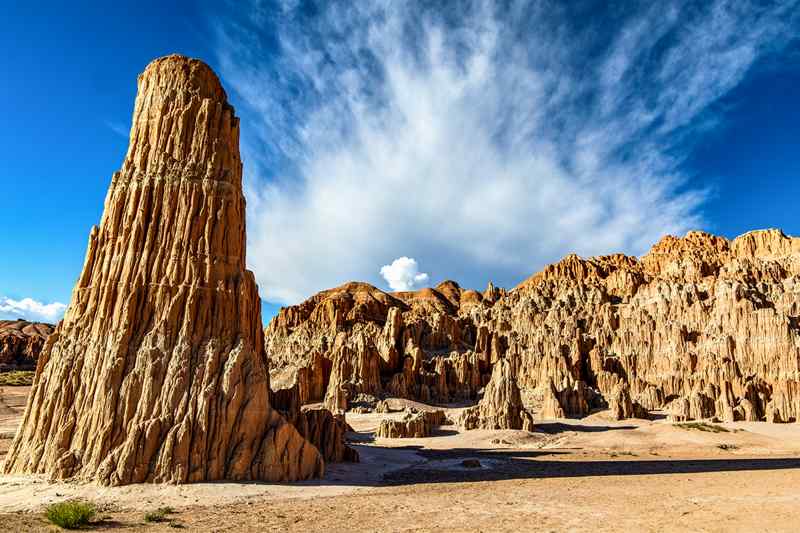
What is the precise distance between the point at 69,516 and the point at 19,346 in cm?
10990

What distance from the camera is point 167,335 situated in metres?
20.3

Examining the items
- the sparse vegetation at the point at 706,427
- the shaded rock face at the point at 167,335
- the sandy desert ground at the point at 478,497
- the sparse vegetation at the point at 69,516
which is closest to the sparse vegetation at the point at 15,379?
the sandy desert ground at the point at 478,497

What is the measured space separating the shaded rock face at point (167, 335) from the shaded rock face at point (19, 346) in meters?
88.1

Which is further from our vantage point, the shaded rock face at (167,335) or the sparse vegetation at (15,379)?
the sparse vegetation at (15,379)

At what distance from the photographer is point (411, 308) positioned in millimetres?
136875

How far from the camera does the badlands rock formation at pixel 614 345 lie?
192ft

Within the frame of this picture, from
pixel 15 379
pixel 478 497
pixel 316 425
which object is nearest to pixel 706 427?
pixel 478 497

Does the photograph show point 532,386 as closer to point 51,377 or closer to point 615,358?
point 615,358

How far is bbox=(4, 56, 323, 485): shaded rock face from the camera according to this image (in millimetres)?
18500

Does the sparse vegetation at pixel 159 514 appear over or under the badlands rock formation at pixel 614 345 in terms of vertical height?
under

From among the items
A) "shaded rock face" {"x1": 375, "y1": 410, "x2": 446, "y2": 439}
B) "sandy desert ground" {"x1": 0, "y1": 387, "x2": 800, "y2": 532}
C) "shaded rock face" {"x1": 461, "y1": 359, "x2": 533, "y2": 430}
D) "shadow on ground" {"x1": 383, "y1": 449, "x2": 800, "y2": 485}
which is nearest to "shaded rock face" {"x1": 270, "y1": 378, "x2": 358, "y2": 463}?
"sandy desert ground" {"x1": 0, "y1": 387, "x2": 800, "y2": 532}

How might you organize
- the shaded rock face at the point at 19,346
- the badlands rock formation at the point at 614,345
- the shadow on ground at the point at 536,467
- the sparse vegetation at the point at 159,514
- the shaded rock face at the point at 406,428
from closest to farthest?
the sparse vegetation at the point at 159,514 < the shadow on ground at the point at 536,467 < the shaded rock face at the point at 406,428 < the badlands rock formation at the point at 614,345 < the shaded rock face at the point at 19,346

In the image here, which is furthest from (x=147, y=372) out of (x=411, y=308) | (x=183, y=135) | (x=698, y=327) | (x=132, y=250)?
(x=411, y=308)

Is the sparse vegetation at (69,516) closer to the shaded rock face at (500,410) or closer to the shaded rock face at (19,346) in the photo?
the shaded rock face at (500,410)
